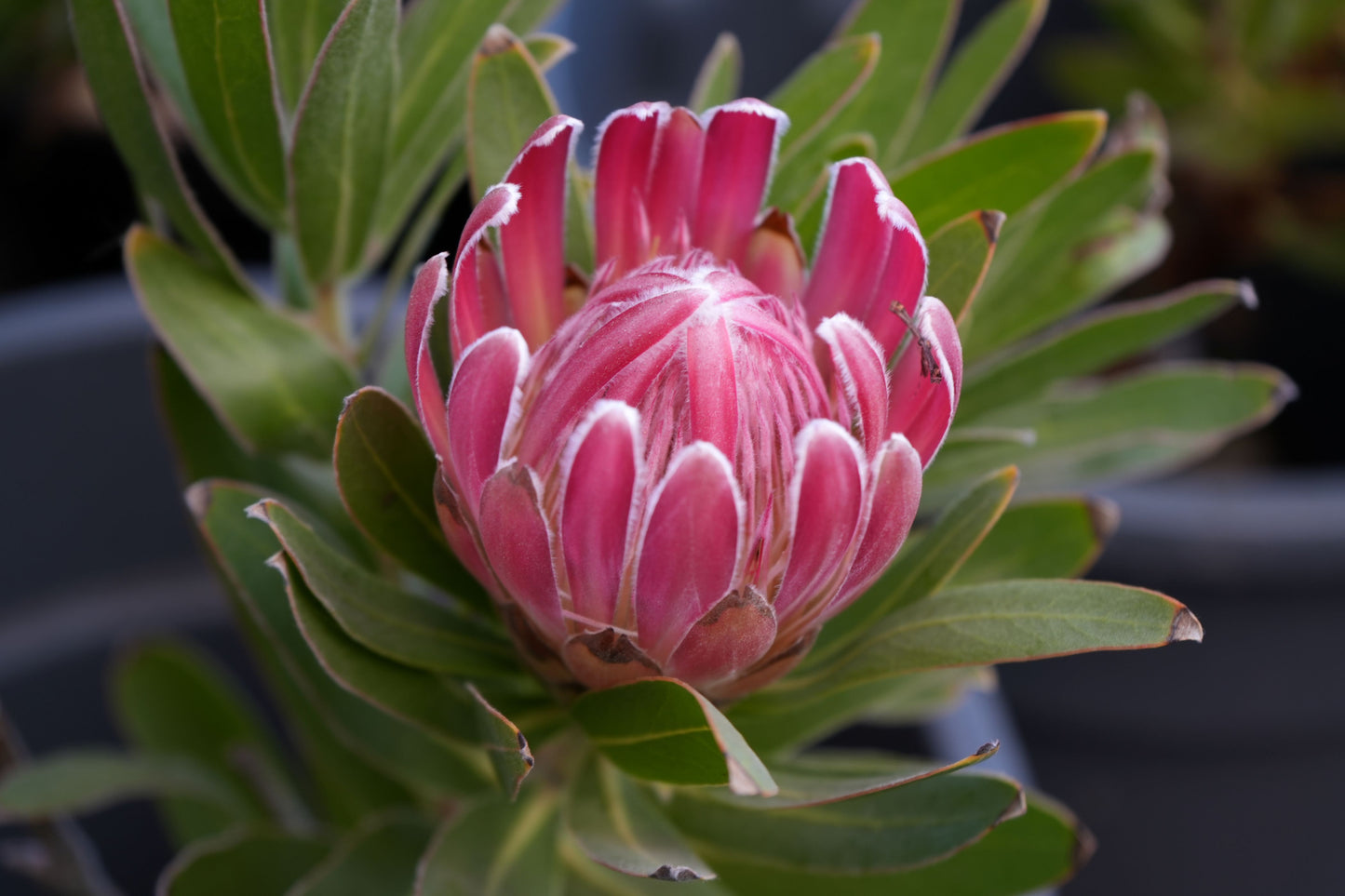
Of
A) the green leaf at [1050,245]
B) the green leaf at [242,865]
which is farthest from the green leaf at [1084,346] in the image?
the green leaf at [242,865]

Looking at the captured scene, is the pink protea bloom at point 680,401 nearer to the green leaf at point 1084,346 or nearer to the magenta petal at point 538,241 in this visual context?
the magenta petal at point 538,241

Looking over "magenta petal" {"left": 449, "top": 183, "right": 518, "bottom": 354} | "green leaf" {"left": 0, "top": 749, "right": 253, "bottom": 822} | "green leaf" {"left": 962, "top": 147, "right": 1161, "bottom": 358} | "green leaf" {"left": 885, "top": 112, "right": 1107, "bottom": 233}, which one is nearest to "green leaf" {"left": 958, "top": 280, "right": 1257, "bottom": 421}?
"green leaf" {"left": 962, "top": 147, "right": 1161, "bottom": 358}

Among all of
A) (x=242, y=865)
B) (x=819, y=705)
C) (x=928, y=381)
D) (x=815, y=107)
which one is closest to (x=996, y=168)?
(x=815, y=107)

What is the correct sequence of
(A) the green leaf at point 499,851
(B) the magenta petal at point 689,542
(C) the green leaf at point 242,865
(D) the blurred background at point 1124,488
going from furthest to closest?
(D) the blurred background at point 1124,488, (C) the green leaf at point 242,865, (A) the green leaf at point 499,851, (B) the magenta petal at point 689,542

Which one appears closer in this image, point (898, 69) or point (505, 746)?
point (505, 746)

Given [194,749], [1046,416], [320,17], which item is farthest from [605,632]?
[194,749]

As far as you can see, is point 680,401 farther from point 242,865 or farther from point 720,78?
point 242,865

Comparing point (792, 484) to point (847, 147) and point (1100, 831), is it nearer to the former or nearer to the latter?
point (847, 147)

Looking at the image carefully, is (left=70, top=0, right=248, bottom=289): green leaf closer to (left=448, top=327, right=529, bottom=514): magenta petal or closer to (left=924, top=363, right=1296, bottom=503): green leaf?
(left=448, top=327, right=529, bottom=514): magenta petal
